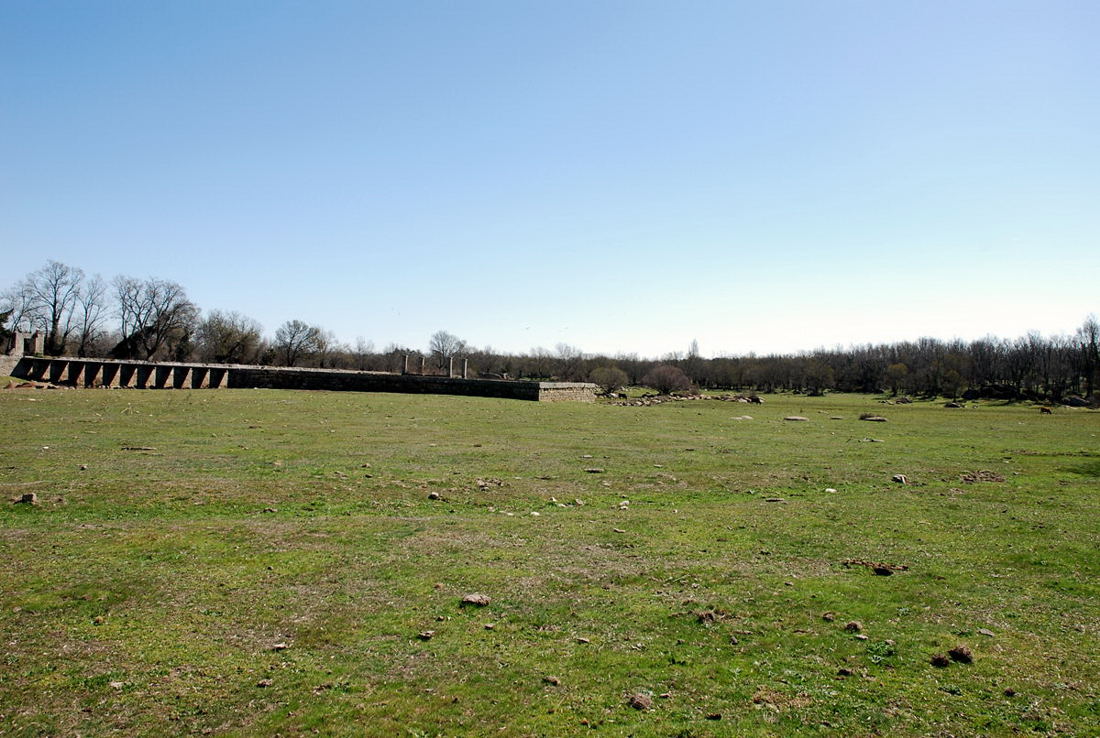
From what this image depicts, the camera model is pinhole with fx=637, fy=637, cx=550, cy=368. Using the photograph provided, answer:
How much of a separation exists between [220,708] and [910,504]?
42.4ft

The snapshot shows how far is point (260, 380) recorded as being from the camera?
6244 cm

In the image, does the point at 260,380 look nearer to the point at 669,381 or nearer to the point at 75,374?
the point at 75,374

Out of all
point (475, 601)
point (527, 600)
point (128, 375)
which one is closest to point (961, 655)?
point (527, 600)

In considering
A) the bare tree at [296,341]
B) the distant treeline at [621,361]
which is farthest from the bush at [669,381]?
the bare tree at [296,341]

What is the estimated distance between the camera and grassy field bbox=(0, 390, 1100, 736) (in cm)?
470

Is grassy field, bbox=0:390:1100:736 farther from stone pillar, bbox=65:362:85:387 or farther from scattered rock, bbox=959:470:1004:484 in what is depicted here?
stone pillar, bbox=65:362:85:387

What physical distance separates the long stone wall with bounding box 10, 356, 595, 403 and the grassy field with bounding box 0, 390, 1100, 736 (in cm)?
3835

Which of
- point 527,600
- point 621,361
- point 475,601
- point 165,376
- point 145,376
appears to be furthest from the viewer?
point 621,361

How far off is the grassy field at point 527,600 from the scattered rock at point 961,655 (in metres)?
0.09

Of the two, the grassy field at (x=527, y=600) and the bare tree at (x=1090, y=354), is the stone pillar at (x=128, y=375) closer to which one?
the grassy field at (x=527, y=600)

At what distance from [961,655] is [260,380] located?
65230 mm

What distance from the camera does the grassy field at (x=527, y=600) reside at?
470 cm

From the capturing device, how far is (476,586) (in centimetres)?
737

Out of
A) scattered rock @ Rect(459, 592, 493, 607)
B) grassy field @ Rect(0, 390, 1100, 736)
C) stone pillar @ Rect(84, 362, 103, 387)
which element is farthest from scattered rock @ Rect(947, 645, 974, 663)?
stone pillar @ Rect(84, 362, 103, 387)
